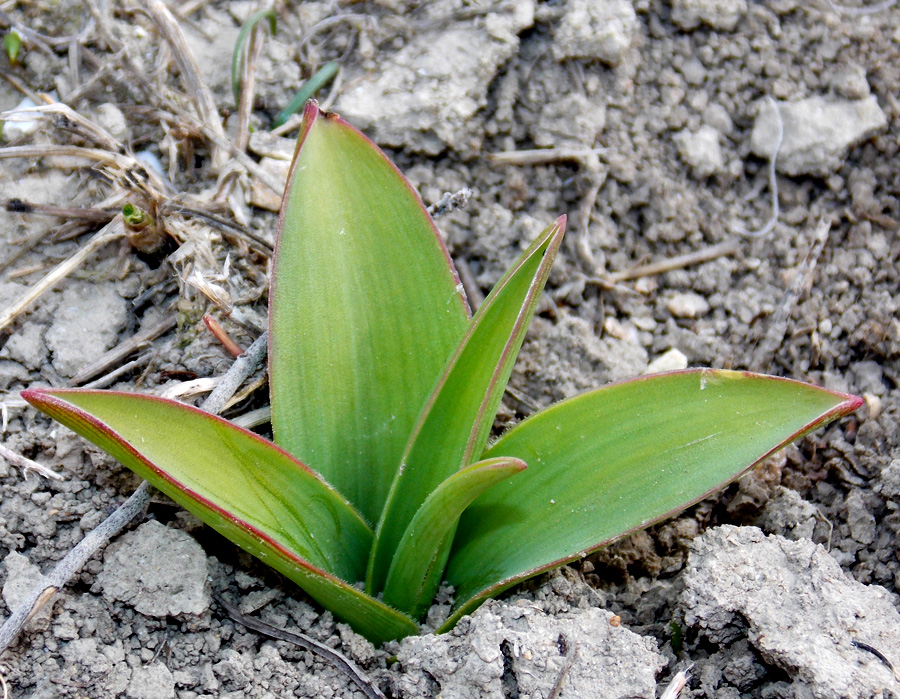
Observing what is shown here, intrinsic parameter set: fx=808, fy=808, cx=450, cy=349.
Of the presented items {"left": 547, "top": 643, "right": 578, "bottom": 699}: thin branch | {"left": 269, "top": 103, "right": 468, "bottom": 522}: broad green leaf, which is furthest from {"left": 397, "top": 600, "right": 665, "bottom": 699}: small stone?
{"left": 269, "top": 103, "right": 468, "bottom": 522}: broad green leaf

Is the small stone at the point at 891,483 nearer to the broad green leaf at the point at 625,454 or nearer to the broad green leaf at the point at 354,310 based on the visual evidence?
the broad green leaf at the point at 625,454

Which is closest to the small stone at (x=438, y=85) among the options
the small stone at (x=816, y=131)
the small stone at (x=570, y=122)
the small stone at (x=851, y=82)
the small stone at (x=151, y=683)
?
the small stone at (x=570, y=122)

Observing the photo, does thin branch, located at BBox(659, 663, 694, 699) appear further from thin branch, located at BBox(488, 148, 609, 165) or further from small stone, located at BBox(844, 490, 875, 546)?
thin branch, located at BBox(488, 148, 609, 165)

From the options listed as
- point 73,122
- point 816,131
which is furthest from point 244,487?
point 816,131

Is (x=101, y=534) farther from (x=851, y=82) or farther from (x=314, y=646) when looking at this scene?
(x=851, y=82)

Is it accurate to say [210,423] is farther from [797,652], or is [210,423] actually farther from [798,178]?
[798,178]

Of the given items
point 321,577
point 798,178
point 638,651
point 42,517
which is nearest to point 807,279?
point 798,178
